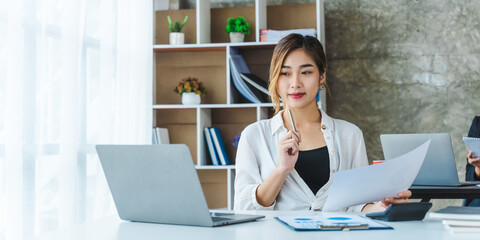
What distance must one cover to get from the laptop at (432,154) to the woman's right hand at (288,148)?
2.72 feet

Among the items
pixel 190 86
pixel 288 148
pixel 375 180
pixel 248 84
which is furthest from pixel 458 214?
pixel 190 86

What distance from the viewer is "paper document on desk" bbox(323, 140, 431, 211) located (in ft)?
4.47

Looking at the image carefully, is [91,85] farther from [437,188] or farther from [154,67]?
[437,188]

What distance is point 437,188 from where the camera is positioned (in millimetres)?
2387

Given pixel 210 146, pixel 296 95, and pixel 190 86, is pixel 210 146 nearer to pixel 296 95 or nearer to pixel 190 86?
pixel 190 86

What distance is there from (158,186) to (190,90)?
2487mm

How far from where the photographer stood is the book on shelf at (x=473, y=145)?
2.53 m

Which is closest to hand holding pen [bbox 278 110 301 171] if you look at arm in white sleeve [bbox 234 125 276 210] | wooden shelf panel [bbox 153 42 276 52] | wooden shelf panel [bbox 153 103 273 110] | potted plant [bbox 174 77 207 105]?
arm in white sleeve [bbox 234 125 276 210]

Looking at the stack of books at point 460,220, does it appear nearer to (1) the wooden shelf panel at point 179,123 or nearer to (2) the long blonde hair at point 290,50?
(2) the long blonde hair at point 290,50

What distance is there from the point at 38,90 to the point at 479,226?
1.92 meters

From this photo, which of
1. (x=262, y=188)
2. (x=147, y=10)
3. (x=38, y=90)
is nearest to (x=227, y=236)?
(x=262, y=188)

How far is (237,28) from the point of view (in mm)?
3713

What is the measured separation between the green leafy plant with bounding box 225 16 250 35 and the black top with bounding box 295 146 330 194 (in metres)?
1.82

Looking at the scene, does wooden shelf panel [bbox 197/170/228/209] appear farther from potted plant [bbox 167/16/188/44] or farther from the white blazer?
the white blazer
